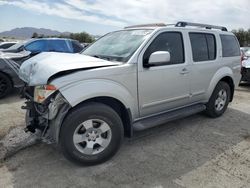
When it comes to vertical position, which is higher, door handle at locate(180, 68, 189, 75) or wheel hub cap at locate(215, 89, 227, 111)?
door handle at locate(180, 68, 189, 75)

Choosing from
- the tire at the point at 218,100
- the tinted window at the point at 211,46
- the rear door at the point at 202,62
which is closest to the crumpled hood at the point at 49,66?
the rear door at the point at 202,62

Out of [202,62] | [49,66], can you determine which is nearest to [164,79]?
[202,62]

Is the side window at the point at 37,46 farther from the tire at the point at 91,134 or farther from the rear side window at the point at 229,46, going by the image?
the tire at the point at 91,134

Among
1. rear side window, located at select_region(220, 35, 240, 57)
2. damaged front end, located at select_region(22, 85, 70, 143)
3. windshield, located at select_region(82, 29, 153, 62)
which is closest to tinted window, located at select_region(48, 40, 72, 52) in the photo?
windshield, located at select_region(82, 29, 153, 62)

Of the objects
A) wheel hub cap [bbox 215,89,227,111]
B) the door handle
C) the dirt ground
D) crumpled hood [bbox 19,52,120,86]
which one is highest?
crumpled hood [bbox 19,52,120,86]

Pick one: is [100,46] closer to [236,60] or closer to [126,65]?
[126,65]

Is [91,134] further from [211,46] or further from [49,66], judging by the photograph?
[211,46]

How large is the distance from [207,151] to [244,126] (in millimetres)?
1673

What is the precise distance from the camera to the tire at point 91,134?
345cm

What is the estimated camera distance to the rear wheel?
7264mm

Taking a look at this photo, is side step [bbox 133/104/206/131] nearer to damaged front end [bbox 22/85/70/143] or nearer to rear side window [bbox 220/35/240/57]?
damaged front end [bbox 22/85/70/143]

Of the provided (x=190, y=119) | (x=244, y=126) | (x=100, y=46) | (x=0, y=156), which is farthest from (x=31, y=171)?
(x=244, y=126)

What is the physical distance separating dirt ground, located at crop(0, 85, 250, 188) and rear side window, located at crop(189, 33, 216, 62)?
1368 mm

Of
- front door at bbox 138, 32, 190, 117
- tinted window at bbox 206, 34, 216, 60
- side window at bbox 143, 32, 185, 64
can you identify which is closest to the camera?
front door at bbox 138, 32, 190, 117
